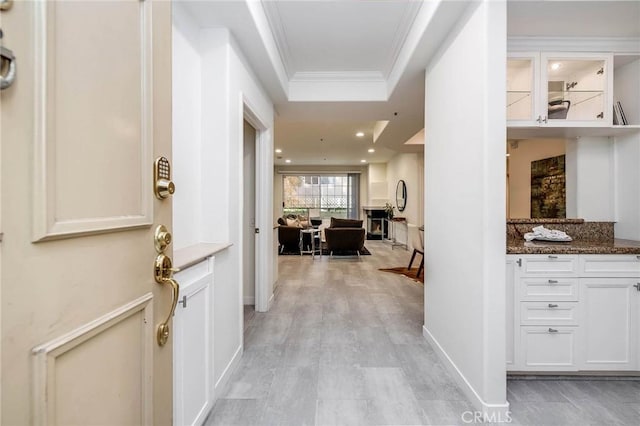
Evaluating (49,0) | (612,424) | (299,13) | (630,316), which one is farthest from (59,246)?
(630,316)

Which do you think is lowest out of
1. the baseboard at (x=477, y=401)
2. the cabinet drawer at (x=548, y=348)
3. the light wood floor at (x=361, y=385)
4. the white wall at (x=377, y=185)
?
the light wood floor at (x=361, y=385)

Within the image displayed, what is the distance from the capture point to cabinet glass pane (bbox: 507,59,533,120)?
218 centimetres

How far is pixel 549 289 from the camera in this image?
196cm

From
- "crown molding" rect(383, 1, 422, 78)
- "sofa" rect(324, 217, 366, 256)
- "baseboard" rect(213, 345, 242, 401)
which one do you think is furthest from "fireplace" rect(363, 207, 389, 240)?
"baseboard" rect(213, 345, 242, 401)

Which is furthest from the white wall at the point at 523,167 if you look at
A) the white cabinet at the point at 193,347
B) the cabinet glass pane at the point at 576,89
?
the white cabinet at the point at 193,347

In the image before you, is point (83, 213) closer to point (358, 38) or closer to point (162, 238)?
point (162, 238)

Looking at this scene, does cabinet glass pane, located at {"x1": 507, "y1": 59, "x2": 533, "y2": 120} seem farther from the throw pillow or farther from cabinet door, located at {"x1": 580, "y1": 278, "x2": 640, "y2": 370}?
the throw pillow

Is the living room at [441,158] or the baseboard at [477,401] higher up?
the living room at [441,158]

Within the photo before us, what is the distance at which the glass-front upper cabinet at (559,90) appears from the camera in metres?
2.17

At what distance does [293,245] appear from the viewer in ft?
23.0

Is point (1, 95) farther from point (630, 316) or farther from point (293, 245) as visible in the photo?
point (293, 245)

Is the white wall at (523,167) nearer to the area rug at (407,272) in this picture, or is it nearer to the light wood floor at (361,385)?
the area rug at (407,272)

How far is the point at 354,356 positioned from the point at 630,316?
186 cm

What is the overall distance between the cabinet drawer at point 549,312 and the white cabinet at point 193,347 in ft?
6.43
